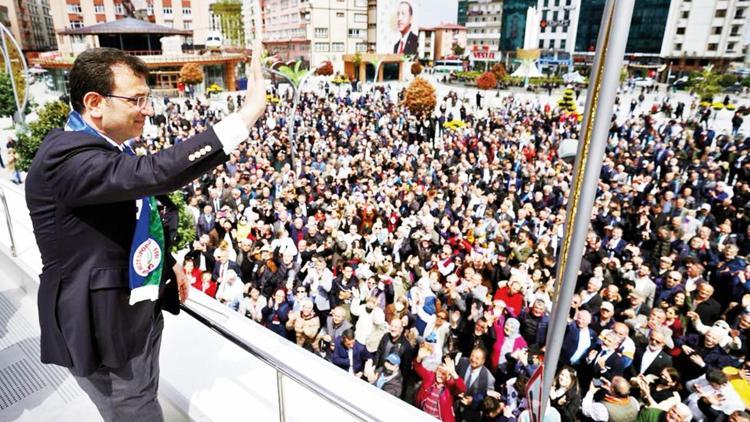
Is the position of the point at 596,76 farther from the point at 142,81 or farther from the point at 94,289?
the point at 94,289

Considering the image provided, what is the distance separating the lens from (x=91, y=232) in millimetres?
1337

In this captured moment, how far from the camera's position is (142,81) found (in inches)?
54.4

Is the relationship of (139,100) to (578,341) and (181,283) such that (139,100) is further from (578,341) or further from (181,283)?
(578,341)

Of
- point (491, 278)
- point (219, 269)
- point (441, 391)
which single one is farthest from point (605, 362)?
point (219, 269)

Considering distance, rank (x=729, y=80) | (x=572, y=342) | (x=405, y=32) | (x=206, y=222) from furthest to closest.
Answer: (x=405, y=32), (x=729, y=80), (x=206, y=222), (x=572, y=342)

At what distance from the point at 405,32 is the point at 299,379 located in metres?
64.2

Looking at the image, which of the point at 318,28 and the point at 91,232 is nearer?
the point at 91,232

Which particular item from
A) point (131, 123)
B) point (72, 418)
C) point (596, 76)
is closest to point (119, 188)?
point (131, 123)

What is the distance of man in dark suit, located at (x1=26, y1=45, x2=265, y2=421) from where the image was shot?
1143 millimetres

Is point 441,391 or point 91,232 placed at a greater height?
point 91,232

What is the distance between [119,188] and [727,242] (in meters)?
8.30

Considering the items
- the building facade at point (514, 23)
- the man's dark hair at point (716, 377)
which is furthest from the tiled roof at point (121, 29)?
the man's dark hair at point (716, 377)

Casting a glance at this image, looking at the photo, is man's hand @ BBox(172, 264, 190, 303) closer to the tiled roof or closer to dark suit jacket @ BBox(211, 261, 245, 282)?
dark suit jacket @ BBox(211, 261, 245, 282)

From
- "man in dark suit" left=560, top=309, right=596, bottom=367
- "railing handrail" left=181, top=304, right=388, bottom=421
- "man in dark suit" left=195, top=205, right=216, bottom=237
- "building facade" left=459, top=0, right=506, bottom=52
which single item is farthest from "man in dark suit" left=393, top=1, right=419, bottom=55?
"railing handrail" left=181, top=304, right=388, bottom=421
